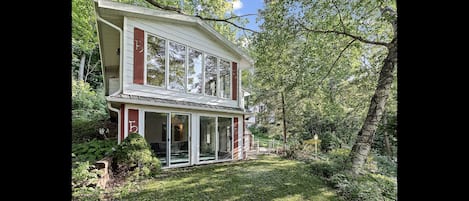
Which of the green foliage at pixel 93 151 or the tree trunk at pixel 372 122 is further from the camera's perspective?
the green foliage at pixel 93 151

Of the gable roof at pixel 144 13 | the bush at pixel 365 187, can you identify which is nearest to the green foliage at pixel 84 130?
the gable roof at pixel 144 13

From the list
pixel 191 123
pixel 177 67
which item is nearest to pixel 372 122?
pixel 191 123

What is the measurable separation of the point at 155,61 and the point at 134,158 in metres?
2.93

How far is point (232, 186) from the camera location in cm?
516

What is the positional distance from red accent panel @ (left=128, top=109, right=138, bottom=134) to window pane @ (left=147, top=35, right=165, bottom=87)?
0.97 m

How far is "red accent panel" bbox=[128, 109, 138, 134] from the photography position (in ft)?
21.3

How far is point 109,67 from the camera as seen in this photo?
421 inches

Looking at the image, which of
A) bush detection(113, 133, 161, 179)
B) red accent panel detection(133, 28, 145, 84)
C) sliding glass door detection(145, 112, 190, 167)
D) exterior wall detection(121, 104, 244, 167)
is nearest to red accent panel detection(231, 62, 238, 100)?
exterior wall detection(121, 104, 244, 167)

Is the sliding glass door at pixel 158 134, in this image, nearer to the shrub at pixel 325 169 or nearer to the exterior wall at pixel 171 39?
the exterior wall at pixel 171 39

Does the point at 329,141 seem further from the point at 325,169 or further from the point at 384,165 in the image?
the point at 325,169

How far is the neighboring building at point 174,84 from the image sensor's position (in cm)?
662

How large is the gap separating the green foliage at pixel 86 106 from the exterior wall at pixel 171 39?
19.3ft
